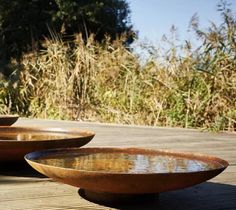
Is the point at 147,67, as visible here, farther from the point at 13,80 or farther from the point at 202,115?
the point at 13,80

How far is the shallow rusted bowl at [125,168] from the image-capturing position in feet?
4.16

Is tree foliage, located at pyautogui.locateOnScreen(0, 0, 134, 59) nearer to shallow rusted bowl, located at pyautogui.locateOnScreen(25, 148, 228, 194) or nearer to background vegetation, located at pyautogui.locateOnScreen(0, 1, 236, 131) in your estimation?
background vegetation, located at pyautogui.locateOnScreen(0, 1, 236, 131)

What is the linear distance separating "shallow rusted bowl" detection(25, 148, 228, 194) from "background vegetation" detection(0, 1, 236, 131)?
2.68m

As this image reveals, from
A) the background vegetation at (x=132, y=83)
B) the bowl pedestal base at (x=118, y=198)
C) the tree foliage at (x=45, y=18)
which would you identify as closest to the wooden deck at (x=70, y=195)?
the bowl pedestal base at (x=118, y=198)

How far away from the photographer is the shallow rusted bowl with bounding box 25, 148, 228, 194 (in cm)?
127

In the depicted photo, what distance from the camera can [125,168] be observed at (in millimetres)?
1485

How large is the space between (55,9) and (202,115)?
1060 cm

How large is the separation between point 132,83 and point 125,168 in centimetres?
385

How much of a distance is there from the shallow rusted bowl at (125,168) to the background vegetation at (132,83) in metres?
2.68

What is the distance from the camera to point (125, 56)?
5516mm

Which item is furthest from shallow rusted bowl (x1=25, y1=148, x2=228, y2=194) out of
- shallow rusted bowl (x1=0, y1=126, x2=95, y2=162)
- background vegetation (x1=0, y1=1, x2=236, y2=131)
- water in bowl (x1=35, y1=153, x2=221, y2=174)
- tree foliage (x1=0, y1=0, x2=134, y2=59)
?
tree foliage (x1=0, y1=0, x2=134, y2=59)

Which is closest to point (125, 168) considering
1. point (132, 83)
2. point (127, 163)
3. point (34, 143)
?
point (127, 163)

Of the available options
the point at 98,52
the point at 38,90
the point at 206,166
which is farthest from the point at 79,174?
the point at 38,90

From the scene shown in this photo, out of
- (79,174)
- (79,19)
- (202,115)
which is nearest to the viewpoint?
(79,174)
